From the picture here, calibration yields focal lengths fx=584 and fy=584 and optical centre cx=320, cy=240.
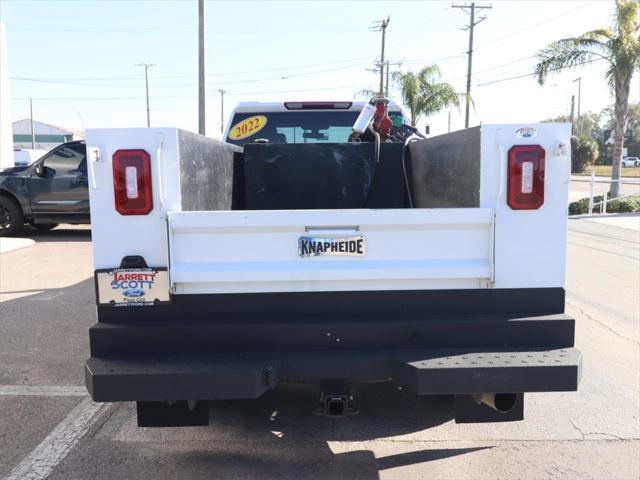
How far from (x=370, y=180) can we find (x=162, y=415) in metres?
2.28

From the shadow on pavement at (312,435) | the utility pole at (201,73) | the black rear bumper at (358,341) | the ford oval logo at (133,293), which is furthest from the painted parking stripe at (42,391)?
the utility pole at (201,73)

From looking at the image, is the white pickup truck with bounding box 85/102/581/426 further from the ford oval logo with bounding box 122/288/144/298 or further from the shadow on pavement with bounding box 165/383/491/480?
the shadow on pavement with bounding box 165/383/491/480

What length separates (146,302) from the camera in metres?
2.79

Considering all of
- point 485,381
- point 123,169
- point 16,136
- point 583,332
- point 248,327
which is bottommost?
point 583,332

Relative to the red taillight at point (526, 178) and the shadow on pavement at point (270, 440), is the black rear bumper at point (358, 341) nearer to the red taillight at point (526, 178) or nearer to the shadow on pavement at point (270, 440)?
the red taillight at point (526, 178)

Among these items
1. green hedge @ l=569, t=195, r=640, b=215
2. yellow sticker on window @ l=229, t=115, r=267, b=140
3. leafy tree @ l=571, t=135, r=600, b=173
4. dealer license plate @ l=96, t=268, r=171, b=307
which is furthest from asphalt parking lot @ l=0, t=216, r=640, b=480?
leafy tree @ l=571, t=135, r=600, b=173

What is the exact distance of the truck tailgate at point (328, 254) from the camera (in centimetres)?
282

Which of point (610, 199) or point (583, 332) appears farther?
point (610, 199)

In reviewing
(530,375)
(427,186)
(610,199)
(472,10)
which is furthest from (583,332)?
(472,10)

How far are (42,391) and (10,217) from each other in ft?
31.9

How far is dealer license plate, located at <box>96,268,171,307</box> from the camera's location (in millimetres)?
2789

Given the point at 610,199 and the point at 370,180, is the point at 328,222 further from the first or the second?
the point at 610,199

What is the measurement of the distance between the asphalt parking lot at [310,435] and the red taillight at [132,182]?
1.53m

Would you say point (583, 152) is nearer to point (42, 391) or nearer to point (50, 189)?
point (50, 189)
